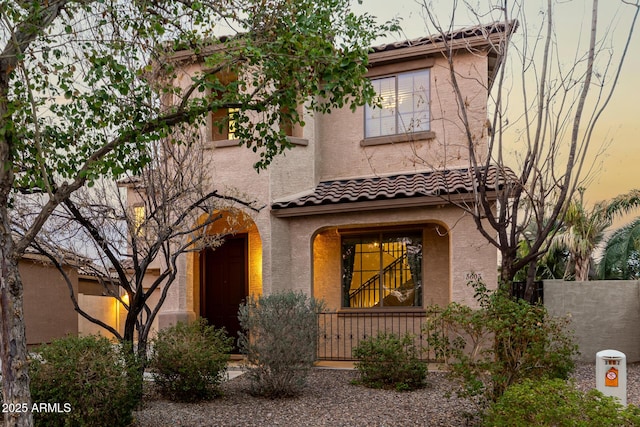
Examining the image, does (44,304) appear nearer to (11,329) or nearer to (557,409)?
(11,329)

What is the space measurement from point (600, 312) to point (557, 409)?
8.90 meters

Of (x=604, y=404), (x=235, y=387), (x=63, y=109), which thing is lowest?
(x=235, y=387)

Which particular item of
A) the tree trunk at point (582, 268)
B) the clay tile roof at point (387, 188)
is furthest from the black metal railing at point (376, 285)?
the tree trunk at point (582, 268)

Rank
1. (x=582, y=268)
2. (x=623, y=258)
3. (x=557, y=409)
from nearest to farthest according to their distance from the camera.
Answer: (x=557, y=409) < (x=582, y=268) < (x=623, y=258)

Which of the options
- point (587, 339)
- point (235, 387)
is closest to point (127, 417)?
point (235, 387)

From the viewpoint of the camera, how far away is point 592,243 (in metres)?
20.8

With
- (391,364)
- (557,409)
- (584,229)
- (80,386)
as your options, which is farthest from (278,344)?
(584,229)

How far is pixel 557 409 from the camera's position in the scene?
5.86 metres

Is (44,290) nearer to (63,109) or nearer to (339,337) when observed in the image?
(339,337)

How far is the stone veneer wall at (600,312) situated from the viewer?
13680 millimetres

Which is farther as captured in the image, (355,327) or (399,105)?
(399,105)

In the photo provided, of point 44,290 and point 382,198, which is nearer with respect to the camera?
point 382,198

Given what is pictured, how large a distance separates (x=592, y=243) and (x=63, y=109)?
59.5 ft

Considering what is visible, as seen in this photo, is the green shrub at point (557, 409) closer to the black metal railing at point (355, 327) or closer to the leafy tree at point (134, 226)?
the leafy tree at point (134, 226)
